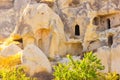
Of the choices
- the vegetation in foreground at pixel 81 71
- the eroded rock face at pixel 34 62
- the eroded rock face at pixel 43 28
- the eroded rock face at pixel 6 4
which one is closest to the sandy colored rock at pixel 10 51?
the eroded rock face at pixel 34 62

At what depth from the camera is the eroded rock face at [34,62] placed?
28906mm

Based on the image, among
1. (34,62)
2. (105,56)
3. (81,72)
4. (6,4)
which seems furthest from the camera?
(6,4)

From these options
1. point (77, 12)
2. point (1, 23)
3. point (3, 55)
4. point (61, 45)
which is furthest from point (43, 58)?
point (1, 23)

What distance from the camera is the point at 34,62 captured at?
2930cm

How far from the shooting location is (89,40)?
34.6 meters

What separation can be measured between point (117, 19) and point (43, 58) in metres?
9.23

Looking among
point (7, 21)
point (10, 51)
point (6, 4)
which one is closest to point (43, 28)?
point (10, 51)

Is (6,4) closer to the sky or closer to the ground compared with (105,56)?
closer to the sky

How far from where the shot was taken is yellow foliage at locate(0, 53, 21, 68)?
1152 inches

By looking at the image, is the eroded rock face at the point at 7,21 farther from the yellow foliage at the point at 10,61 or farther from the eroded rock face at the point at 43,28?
the yellow foliage at the point at 10,61

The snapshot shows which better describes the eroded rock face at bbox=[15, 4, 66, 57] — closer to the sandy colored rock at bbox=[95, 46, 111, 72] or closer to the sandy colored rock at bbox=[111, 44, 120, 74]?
the sandy colored rock at bbox=[95, 46, 111, 72]

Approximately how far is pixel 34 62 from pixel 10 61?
1782 millimetres

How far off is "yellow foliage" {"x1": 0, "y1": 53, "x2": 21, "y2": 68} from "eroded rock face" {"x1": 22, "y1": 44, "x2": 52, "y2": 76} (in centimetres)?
58

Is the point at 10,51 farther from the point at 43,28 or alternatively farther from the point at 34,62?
the point at 43,28
